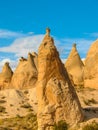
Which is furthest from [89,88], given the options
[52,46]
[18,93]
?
[52,46]

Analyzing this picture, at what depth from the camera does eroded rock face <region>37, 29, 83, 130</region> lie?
22.1m

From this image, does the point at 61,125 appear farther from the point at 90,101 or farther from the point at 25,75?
the point at 25,75

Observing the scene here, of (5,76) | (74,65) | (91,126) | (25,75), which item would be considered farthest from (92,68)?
(91,126)

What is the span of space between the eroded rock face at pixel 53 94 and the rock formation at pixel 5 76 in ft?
87.1

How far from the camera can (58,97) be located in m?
22.2

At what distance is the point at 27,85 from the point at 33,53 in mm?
5919

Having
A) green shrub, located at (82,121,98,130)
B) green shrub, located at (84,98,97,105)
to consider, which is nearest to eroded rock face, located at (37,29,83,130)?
green shrub, located at (82,121,98,130)

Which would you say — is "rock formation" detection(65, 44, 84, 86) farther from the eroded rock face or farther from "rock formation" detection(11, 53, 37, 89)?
the eroded rock face

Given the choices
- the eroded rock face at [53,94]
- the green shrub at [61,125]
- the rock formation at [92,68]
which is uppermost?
the rock formation at [92,68]

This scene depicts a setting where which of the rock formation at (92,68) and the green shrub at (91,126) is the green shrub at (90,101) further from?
the green shrub at (91,126)

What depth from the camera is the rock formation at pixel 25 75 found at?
45.7 metres

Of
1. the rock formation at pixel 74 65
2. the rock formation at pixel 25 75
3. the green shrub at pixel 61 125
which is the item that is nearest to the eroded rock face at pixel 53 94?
the green shrub at pixel 61 125

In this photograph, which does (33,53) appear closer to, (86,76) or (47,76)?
(86,76)

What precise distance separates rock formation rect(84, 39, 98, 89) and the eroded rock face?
52.3ft
